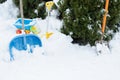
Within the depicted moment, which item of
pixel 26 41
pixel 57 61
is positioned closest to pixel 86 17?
pixel 57 61

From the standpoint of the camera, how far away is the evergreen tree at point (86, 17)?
3363 millimetres

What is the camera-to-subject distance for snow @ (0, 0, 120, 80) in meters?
3.01

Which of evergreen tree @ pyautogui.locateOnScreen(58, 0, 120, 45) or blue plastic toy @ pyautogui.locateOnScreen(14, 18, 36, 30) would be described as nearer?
evergreen tree @ pyautogui.locateOnScreen(58, 0, 120, 45)

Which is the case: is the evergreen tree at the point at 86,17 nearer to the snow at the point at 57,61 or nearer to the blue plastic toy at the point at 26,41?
the snow at the point at 57,61

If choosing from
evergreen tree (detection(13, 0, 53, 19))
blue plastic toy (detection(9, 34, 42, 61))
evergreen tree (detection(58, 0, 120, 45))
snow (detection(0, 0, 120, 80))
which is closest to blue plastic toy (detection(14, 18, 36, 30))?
snow (detection(0, 0, 120, 80))

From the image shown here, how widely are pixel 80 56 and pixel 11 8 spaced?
5.22 feet

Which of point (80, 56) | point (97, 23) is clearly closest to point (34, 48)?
point (80, 56)

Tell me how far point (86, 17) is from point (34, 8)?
1.06 meters

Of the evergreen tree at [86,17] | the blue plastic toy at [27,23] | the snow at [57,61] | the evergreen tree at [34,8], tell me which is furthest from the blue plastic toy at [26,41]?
the evergreen tree at [34,8]

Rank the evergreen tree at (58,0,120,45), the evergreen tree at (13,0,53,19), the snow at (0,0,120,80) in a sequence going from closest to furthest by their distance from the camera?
the snow at (0,0,120,80)
the evergreen tree at (58,0,120,45)
the evergreen tree at (13,0,53,19)

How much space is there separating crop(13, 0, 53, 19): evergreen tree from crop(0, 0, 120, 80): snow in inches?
8.5

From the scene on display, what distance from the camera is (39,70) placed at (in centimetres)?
308

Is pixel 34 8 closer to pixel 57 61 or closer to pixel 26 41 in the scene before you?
pixel 26 41

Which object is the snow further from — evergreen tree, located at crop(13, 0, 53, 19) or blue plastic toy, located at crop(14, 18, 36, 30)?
evergreen tree, located at crop(13, 0, 53, 19)
